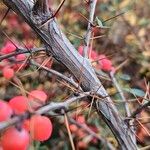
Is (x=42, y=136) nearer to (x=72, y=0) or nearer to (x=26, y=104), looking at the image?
(x=26, y=104)

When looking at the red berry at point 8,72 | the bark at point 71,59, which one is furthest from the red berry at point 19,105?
the red berry at point 8,72

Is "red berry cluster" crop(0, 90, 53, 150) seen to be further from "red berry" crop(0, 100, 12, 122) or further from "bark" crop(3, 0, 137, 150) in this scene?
"bark" crop(3, 0, 137, 150)

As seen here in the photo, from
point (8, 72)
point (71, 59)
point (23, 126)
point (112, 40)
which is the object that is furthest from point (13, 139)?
point (112, 40)

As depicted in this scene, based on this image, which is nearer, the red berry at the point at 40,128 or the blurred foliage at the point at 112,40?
the red berry at the point at 40,128

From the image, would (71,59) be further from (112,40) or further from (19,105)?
(112,40)

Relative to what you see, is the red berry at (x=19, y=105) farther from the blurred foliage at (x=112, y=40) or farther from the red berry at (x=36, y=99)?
the blurred foliage at (x=112, y=40)

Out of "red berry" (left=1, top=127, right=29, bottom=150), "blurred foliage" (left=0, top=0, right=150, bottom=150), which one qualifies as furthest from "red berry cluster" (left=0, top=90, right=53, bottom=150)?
"blurred foliage" (left=0, top=0, right=150, bottom=150)
